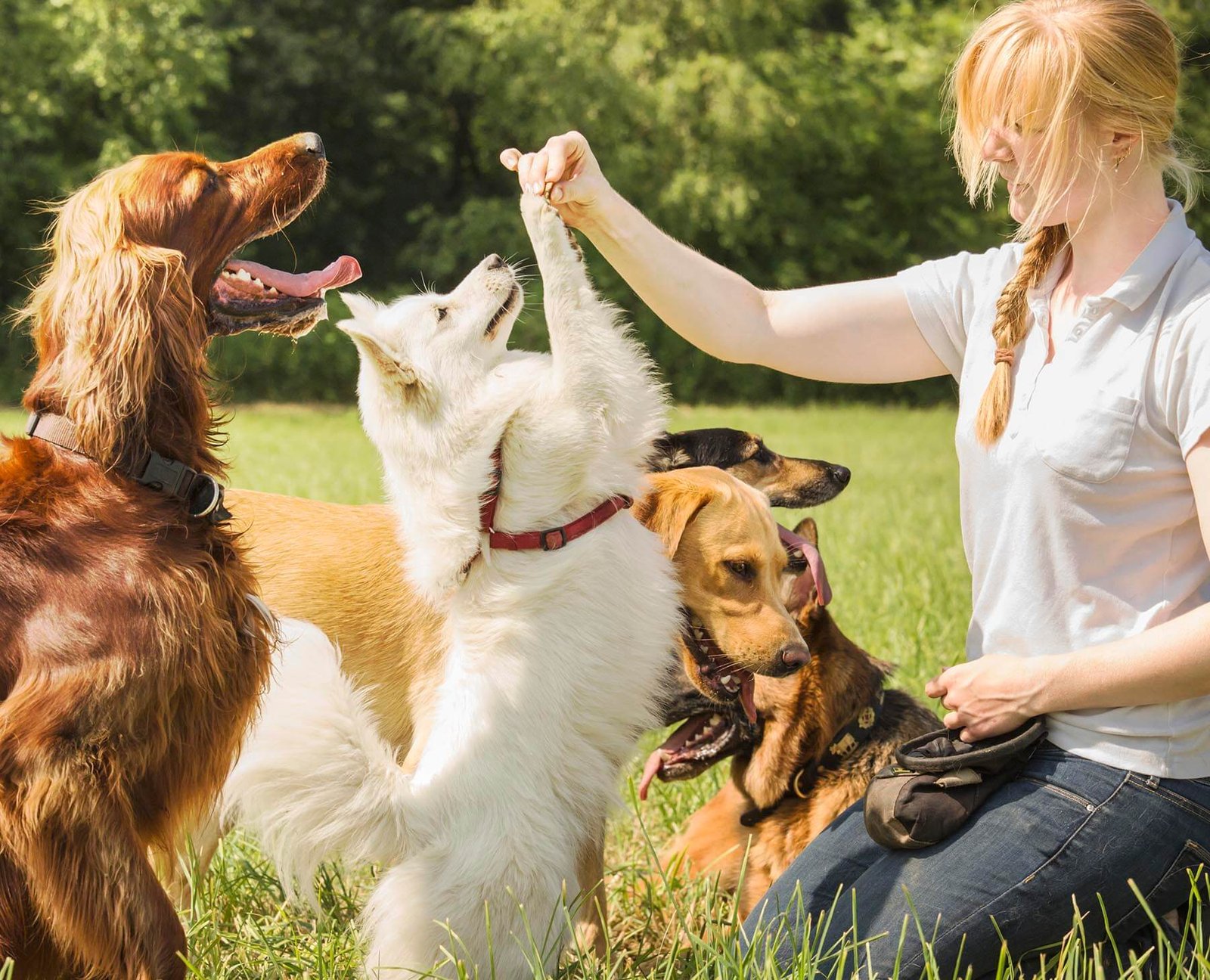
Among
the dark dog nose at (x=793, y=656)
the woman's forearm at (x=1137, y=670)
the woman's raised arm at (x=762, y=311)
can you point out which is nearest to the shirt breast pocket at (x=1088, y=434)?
the woman's forearm at (x=1137, y=670)

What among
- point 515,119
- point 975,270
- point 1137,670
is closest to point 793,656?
point 1137,670

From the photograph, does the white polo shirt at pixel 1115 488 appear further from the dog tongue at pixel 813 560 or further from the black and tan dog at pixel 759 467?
the black and tan dog at pixel 759 467

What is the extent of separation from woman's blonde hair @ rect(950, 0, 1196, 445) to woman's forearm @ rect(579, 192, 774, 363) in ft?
2.33

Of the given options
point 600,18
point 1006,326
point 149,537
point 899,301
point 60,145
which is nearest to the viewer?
point 149,537

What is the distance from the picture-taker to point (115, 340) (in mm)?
2479

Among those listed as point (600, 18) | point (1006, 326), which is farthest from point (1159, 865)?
point (600, 18)

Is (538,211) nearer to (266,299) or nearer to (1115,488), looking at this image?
(266,299)

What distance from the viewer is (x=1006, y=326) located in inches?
107

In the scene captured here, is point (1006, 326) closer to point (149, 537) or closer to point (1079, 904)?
point (1079, 904)

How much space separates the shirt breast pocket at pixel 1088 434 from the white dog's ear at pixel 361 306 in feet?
5.27

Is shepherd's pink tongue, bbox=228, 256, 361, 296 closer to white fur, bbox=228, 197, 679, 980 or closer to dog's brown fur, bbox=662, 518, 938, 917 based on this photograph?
white fur, bbox=228, 197, 679, 980

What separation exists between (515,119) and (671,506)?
2506 centimetres

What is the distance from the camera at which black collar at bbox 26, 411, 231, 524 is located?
245 centimetres

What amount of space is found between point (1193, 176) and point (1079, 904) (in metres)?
1.54
